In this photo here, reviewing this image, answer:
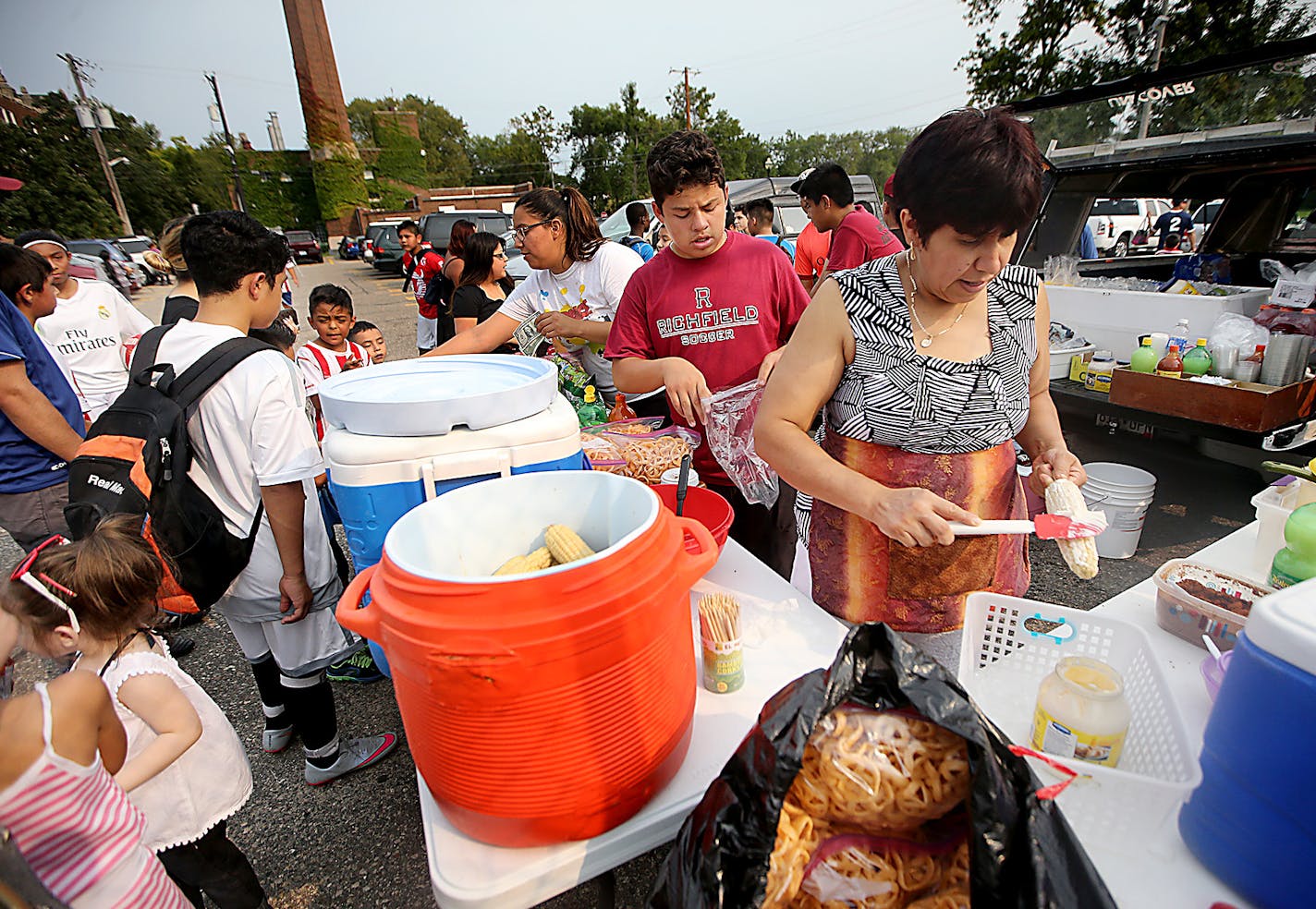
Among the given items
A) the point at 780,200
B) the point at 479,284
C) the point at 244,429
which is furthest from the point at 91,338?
the point at 780,200

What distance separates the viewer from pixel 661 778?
1069mm

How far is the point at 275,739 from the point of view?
2605 millimetres

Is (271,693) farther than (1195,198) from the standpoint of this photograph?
No

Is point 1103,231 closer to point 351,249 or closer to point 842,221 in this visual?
point 842,221

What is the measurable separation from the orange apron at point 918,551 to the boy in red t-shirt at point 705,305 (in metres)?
0.68

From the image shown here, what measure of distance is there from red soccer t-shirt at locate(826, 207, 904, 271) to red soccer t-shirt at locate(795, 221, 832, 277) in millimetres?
1284

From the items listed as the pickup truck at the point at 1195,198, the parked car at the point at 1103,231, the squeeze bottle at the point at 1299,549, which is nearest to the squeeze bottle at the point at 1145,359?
the pickup truck at the point at 1195,198

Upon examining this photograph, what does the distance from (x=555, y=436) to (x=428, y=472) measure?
297 millimetres

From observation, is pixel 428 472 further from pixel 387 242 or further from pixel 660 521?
pixel 387 242

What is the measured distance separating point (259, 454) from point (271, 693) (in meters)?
1.18

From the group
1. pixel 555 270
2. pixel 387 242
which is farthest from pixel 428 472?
pixel 387 242

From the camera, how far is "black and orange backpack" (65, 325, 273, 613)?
1.70 m

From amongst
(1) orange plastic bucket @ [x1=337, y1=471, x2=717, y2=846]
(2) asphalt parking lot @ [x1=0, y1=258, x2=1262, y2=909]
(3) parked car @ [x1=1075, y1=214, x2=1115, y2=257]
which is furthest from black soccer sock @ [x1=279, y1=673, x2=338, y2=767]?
(3) parked car @ [x1=1075, y1=214, x2=1115, y2=257]

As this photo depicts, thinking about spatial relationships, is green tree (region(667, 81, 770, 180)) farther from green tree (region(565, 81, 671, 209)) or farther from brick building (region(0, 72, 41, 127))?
brick building (region(0, 72, 41, 127))
